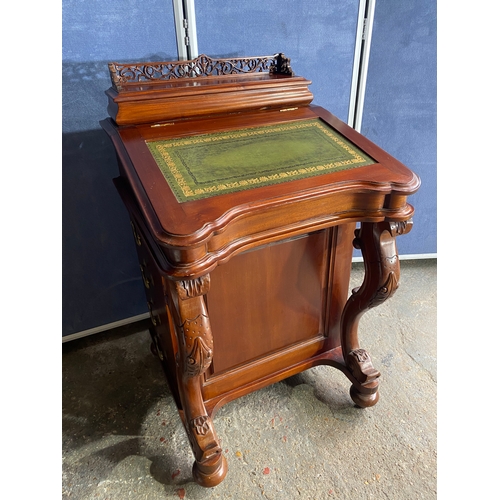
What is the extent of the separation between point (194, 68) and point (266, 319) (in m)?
0.84

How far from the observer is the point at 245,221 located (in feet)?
3.10

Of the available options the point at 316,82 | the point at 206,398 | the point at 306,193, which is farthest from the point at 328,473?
the point at 316,82

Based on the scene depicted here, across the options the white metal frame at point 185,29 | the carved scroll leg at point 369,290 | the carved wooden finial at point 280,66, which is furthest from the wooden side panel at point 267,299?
the white metal frame at point 185,29

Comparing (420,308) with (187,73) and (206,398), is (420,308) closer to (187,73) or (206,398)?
(206,398)

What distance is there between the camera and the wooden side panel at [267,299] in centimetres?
121

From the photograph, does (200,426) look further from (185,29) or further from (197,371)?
(185,29)

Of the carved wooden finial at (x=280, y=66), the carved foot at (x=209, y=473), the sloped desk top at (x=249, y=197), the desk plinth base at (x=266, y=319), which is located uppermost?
the carved wooden finial at (x=280, y=66)

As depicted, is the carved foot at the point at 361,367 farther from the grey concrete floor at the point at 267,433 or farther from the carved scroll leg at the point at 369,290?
the grey concrete floor at the point at 267,433

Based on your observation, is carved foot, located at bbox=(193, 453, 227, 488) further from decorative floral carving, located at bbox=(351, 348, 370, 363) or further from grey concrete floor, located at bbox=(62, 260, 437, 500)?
decorative floral carving, located at bbox=(351, 348, 370, 363)

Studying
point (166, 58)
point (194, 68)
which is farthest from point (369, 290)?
point (166, 58)

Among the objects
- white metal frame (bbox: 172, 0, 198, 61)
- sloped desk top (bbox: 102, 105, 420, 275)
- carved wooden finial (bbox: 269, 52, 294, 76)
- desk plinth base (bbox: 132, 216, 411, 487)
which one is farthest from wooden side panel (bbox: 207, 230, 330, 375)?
white metal frame (bbox: 172, 0, 198, 61)

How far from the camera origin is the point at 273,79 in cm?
133

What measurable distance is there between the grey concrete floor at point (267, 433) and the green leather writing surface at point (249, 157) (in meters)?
0.94

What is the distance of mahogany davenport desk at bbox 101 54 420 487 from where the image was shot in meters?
0.94
